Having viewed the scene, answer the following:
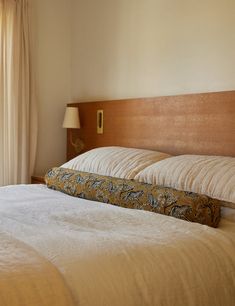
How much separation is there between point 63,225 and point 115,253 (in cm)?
38

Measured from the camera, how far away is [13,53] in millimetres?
3207

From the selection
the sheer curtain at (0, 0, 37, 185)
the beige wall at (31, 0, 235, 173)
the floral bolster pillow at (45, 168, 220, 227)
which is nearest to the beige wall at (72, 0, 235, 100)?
the beige wall at (31, 0, 235, 173)

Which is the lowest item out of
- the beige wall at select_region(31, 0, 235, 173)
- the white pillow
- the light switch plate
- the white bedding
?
the white bedding

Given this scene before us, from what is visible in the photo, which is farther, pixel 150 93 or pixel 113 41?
pixel 113 41

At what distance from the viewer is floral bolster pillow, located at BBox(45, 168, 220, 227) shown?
5.27 feet

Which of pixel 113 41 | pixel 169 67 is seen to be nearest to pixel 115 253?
pixel 169 67

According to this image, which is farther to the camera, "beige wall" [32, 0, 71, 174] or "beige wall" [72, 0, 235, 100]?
"beige wall" [32, 0, 71, 174]

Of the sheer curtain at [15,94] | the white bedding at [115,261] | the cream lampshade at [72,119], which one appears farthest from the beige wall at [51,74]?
the white bedding at [115,261]

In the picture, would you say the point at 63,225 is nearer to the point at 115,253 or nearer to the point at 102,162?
the point at 115,253

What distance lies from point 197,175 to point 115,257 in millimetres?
793

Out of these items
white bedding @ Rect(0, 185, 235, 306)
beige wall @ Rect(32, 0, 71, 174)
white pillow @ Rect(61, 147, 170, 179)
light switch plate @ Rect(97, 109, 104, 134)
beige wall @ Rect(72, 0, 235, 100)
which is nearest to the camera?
white bedding @ Rect(0, 185, 235, 306)

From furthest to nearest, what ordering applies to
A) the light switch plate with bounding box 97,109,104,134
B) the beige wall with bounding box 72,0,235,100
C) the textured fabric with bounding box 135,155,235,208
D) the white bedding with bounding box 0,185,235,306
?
the light switch plate with bounding box 97,109,104,134 < the beige wall with bounding box 72,0,235,100 < the textured fabric with bounding box 135,155,235,208 < the white bedding with bounding box 0,185,235,306

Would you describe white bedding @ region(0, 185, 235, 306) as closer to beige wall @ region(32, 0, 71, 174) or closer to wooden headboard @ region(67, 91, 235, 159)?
wooden headboard @ region(67, 91, 235, 159)

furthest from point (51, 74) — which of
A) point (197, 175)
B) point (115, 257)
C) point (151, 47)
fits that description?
point (115, 257)
